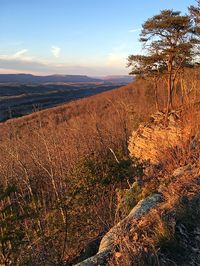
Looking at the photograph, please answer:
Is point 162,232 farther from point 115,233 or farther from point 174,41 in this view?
point 174,41

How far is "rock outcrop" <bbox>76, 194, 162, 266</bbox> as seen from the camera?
4.23 m

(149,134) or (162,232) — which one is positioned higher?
(162,232)

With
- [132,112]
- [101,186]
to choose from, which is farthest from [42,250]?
[132,112]

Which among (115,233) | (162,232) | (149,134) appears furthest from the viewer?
(149,134)

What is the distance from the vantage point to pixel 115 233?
15.0 feet

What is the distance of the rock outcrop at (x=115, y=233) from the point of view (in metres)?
4.23

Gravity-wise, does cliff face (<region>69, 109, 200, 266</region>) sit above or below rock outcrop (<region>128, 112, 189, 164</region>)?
above

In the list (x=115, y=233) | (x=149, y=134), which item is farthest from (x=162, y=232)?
(x=149, y=134)

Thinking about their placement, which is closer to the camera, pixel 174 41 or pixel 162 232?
pixel 162 232

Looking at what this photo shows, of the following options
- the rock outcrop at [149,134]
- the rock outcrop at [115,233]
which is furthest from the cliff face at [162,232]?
the rock outcrop at [149,134]

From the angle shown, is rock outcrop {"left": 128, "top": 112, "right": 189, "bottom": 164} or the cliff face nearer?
the cliff face

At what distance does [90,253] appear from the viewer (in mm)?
6992

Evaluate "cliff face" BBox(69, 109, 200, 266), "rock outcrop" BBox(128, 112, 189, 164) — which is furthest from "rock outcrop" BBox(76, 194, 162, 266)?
"rock outcrop" BBox(128, 112, 189, 164)

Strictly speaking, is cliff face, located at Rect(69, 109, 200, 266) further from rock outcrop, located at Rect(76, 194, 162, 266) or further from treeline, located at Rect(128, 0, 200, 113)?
treeline, located at Rect(128, 0, 200, 113)
